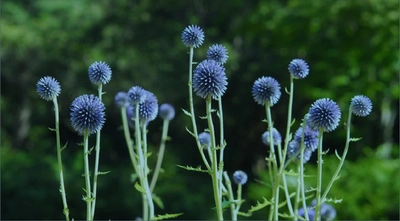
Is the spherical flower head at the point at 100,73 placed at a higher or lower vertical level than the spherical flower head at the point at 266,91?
higher

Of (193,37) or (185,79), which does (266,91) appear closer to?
(193,37)

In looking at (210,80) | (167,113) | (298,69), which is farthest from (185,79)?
(210,80)

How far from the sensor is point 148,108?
1509mm

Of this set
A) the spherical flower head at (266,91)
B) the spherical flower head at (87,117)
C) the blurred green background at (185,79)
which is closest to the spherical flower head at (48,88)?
the spherical flower head at (87,117)

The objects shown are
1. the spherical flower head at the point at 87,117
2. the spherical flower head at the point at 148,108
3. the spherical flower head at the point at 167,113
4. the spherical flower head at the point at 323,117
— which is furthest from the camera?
the spherical flower head at the point at 167,113

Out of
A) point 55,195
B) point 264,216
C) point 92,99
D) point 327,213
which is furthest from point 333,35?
point 92,99

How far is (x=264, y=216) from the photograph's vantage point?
4500mm

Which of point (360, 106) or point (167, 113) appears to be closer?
point (360, 106)

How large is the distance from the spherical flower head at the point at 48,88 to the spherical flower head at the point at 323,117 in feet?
1.69

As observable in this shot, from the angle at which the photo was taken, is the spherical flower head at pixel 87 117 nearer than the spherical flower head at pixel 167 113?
Yes

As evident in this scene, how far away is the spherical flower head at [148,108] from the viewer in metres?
1.50

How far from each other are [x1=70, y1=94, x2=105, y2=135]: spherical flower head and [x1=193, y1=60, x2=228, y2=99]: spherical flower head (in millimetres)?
193

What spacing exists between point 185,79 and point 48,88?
21.5 feet

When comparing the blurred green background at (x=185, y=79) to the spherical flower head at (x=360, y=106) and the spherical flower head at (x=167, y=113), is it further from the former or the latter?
the spherical flower head at (x=360, y=106)
